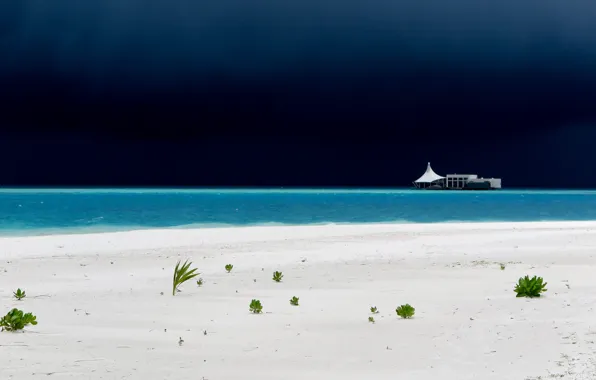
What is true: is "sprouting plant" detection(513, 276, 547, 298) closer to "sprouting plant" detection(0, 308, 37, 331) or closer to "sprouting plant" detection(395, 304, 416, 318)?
"sprouting plant" detection(395, 304, 416, 318)

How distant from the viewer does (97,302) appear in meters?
11.6

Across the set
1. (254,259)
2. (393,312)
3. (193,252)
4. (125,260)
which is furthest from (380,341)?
(193,252)

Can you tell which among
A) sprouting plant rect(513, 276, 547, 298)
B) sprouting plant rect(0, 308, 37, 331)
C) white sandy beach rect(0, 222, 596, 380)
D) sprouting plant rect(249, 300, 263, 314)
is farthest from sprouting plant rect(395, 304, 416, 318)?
sprouting plant rect(0, 308, 37, 331)

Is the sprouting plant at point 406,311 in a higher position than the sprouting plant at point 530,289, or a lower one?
lower

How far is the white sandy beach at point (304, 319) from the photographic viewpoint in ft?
Answer: 23.7

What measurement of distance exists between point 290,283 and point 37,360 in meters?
7.37

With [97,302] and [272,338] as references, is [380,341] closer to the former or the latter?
[272,338]

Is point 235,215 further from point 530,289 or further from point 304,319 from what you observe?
point 304,319

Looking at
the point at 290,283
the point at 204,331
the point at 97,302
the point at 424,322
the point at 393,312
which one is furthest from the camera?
the point at 290,283

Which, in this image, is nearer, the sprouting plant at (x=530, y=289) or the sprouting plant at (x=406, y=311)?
the sprouting plant at (x=406, y=311)

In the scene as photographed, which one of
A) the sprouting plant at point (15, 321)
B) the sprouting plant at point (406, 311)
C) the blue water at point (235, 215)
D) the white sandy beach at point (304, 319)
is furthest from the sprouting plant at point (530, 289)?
the blue water at point (235, 215)

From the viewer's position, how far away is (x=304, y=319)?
10.0 metres

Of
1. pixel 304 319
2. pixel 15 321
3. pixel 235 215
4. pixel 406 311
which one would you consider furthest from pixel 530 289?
pixel 235 215

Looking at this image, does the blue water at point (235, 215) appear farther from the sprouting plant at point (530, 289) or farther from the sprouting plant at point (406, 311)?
the sprouting plant at point (406, 311)
